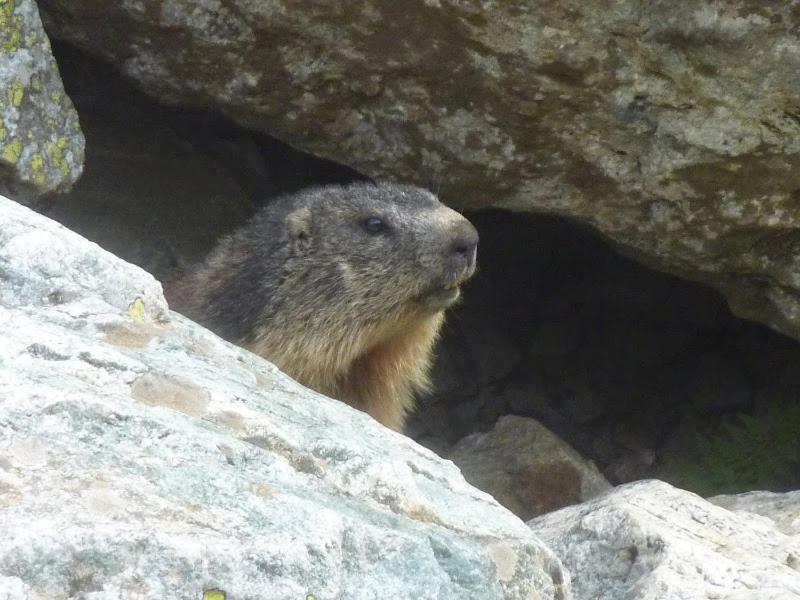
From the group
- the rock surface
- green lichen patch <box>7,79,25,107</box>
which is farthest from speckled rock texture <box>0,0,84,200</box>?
the rock surface

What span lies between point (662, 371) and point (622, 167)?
240 centimetres

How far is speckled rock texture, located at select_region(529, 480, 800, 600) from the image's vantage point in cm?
305

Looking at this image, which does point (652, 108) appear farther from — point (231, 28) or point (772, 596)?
point (772, 596)

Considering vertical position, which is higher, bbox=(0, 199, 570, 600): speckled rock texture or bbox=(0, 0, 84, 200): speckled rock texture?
bbox=(0, 199, 570, 600): speckled rock texture

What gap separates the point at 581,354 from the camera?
689 centimetres

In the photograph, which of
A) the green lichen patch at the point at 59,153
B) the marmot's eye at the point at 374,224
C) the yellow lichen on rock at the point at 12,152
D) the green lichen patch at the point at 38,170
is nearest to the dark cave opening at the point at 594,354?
the marmot's eye at the point at 374,224

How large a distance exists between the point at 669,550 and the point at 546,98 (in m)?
2.03

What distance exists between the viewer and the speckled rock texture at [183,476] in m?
1.94

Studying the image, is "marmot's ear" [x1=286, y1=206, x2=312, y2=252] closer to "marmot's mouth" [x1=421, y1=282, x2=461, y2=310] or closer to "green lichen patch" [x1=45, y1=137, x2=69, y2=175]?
"marmot's mouth" [x1=421, y1=282, x2=461, y2=310]

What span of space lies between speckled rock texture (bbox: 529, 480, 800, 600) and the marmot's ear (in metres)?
1.80

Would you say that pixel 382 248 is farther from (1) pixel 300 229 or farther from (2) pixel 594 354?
(2) pixel 594 354

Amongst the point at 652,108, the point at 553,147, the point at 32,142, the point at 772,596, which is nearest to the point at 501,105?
the point at 553,147

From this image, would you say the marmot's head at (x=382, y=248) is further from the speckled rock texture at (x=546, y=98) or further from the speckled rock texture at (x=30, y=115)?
the speckled rock texture at (x=30, y=115)

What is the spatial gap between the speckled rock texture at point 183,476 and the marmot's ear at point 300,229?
205cm
